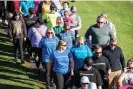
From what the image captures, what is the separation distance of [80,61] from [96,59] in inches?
27.5

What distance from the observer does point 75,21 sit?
55.0ft

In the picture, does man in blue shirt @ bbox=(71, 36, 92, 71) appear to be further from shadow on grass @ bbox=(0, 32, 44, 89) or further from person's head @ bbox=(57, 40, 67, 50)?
shadow on grass @ bbox=(0, 32, 44, 89)

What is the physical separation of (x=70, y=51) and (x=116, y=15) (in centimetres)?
1446

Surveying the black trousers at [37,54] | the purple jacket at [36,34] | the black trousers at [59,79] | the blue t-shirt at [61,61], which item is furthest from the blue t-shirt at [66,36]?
the black trousers at [59,79]

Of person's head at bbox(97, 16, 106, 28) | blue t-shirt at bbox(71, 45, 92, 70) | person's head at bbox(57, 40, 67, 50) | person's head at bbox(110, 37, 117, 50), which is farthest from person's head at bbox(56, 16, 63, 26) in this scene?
person's head at bbox(110, 37, 117, 50)

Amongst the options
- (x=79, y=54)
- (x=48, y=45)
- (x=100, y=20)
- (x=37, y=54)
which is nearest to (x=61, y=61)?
(x=79, y=54)

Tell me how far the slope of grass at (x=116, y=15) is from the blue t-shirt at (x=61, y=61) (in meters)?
7.77

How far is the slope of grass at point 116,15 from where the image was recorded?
2179 cm

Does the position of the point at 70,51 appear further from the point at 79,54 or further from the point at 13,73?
the point at 13,73

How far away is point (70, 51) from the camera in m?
12.4

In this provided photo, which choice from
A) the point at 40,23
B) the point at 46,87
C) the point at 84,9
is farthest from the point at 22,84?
the point at 84,9

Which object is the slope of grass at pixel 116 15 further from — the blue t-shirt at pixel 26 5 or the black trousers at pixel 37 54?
the black trousers at pixel 37 54

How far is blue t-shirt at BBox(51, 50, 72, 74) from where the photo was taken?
1219 centimetres

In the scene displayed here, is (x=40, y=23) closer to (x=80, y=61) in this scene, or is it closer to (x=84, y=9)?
(x=80, y=61)
